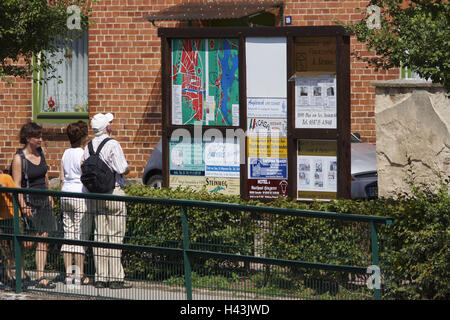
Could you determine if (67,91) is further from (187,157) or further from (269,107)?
(269,107)

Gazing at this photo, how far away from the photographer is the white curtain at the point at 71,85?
17.1 metres

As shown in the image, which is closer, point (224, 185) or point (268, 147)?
point (268, 147)

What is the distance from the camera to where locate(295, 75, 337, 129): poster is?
31.8 feet

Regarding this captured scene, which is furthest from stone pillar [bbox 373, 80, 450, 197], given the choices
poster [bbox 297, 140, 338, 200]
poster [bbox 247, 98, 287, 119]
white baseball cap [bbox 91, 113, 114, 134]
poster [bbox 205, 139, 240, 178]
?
white baseball cap [bbox 91, 113, 114, 134]

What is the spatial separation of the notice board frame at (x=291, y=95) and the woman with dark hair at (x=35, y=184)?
6.32 ft

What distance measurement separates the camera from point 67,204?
825cm

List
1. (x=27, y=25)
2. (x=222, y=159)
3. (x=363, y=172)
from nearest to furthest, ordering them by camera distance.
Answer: (x=222, y=159), (x=27, y=25), (x=363, y=172)

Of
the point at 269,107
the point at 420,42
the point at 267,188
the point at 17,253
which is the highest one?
the point at 420,42

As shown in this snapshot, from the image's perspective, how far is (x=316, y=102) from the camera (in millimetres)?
9742

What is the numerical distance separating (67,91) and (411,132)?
905 centimetres

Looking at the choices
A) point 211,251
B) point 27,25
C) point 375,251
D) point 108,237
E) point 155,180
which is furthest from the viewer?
point 155,180

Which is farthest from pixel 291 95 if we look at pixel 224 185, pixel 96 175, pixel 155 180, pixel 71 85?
pixel 71 85

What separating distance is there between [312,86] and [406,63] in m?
1.97

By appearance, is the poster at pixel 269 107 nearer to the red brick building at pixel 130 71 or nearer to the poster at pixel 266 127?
the poster at pixel 266 127
